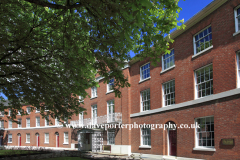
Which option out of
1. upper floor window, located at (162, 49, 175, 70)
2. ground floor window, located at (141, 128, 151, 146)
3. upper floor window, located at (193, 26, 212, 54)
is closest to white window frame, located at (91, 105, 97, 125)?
ground floor window, located at (141, 128, 151, 146)

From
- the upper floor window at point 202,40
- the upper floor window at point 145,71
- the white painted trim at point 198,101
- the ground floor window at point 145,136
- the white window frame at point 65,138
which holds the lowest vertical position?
the white window frame at point 65,138

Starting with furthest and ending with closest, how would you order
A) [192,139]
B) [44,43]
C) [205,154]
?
[192,139], [205,154], [44,43]

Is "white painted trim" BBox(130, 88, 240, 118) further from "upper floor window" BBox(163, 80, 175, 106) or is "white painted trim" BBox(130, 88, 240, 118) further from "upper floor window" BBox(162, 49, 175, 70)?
"upper floor window" BBox(162, 49, 175, 70)

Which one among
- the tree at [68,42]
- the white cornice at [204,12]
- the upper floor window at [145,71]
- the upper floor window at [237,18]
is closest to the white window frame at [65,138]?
the upper floor window at [145,71]

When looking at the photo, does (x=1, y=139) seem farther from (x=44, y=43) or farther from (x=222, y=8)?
(x=222, y=8)

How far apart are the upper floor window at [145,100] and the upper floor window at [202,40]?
23.2ft

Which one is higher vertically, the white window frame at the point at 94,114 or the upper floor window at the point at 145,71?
the upper floor window at the point at 145,71

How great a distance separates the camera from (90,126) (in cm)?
2988

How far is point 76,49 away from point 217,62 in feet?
30.4

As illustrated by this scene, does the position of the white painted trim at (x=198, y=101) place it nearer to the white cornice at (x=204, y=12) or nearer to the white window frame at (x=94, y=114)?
the white cornice at (x=204, y=12)

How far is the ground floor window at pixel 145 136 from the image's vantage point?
68.4 feet

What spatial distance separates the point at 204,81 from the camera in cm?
1527

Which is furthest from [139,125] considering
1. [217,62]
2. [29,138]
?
[29,138]

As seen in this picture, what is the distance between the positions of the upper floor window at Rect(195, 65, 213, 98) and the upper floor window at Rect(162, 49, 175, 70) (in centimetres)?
301
